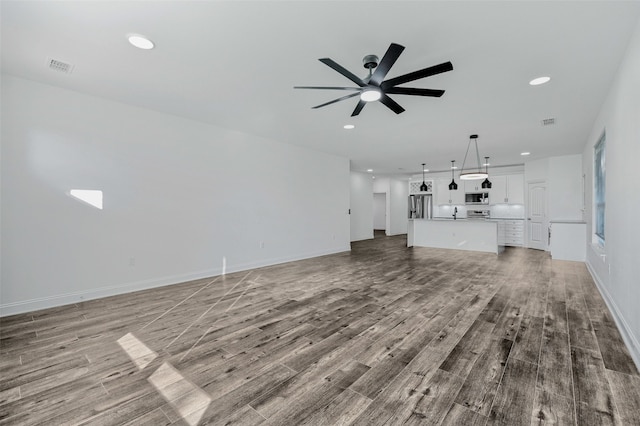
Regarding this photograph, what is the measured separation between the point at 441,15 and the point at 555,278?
16.5 feet

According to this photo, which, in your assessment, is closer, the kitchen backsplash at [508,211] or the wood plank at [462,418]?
the wood plank at [462,418]

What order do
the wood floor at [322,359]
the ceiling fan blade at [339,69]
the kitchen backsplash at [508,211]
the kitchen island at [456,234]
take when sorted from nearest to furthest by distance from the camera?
the wood floor at [322,359]
the ceiling fan blade at [339,69]
the kitchen island at [456,234]
the kitchen backsplash at [508,211]

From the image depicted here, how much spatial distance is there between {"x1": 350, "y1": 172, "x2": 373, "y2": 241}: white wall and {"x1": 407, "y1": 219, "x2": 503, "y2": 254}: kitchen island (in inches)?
77.0

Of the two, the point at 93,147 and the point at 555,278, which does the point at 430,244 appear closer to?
the point at 555,278

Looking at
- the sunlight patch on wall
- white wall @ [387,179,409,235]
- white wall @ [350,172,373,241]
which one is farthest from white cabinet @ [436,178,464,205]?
the sunlight patch on wall

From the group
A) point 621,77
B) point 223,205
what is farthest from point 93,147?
point 621,77

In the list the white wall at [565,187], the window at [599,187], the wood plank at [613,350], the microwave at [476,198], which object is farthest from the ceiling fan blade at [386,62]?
the microwave at [476,198]

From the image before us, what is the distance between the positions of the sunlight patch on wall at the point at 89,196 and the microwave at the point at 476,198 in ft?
35.9

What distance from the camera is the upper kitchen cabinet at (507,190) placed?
31.0 feet

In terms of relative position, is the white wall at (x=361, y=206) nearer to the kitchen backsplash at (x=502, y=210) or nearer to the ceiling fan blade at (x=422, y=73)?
the kitchen backsplash at (x=502, y=210)

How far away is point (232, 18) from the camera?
7.50 feet

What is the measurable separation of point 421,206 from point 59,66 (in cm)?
1146

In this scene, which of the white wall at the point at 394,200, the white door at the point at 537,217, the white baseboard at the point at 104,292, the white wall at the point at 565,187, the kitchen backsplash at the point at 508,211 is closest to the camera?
the white baseboard at the point at 104,292

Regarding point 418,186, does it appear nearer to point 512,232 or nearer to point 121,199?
point 512,232
